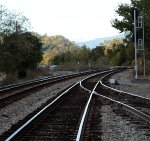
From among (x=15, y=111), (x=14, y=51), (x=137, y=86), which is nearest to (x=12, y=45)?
(x=14, y=51)

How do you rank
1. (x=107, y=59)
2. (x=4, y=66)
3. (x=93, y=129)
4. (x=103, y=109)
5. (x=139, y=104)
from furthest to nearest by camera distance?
(x=107, y=59), (x=4, y=66), (x=139, y=104), (x=103, y=109), (x=93, y=129)

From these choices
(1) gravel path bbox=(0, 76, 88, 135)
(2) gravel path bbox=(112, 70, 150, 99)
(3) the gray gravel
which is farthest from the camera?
(2) gravel path bbox=(112, 70, 150, 99)

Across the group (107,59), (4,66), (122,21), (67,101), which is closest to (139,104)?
(67,101)

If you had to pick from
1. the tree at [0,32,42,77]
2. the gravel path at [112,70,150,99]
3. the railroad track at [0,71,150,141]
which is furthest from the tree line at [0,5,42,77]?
the railroad track at [0,71,150,141]

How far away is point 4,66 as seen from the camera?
43562 millimetres

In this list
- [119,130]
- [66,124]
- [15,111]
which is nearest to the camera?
[119,130]

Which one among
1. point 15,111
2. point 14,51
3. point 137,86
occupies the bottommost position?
point 15,111

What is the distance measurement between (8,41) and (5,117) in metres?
31.0

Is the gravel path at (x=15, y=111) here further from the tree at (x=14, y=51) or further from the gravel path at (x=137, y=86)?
the tree at (x=14, y=51)

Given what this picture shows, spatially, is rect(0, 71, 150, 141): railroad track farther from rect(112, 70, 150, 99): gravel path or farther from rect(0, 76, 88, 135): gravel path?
rect(112, 70, 150, 99): gravel path

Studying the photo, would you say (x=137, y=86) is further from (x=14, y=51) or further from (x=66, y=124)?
(x=14, y=51)

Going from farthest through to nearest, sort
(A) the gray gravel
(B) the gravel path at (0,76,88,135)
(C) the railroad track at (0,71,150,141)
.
Result: (B) the gravel path at (0,76,88,135), (C) the railroad track at (0,71,150,141), (A) the gray gravel

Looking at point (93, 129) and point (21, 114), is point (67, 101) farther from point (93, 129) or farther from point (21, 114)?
point (93, 129)

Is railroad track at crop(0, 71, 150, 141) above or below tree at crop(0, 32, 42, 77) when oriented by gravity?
below
